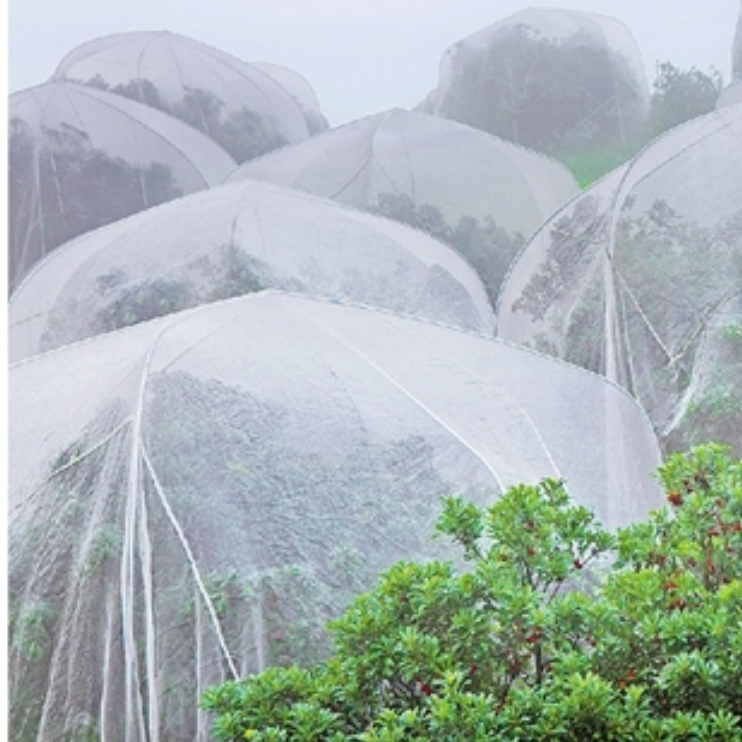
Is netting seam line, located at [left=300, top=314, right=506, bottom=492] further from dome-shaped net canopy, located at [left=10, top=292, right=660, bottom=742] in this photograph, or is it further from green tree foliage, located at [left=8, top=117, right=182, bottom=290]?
green tree foliage, located at [left=8, top=117, right=182, bottom=290]

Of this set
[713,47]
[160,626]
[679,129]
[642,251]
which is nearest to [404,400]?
[160,626]

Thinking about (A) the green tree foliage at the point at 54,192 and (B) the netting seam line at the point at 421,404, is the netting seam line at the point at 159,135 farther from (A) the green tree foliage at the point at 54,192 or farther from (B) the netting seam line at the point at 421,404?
(B) the netting seam line at the point at 421,404

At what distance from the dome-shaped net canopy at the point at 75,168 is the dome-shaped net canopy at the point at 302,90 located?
1024mm

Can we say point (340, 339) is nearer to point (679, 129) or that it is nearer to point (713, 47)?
point (679, 129)

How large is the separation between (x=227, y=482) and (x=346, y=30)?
4.96 meters

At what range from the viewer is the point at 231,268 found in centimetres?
848

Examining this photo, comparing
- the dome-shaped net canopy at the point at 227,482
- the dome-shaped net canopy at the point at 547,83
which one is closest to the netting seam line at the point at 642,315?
the dome-shaped net canopy at the point at 227,482

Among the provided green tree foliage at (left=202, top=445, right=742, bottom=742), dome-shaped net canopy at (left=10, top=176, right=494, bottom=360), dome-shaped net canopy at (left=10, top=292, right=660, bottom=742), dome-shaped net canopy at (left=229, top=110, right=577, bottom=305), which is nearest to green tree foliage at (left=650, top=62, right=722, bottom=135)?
dome-shaped net canopy at (left=229, top=110, right=577, bottom=305)

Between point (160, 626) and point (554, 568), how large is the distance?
5.95 ft

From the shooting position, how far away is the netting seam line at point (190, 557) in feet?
16.6

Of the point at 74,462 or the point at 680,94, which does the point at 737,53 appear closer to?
the point at 680,94

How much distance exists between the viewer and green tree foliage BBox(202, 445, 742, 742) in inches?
129

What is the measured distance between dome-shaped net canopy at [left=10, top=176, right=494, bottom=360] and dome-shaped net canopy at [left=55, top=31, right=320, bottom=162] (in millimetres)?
2305

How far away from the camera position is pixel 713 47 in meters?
10.0
